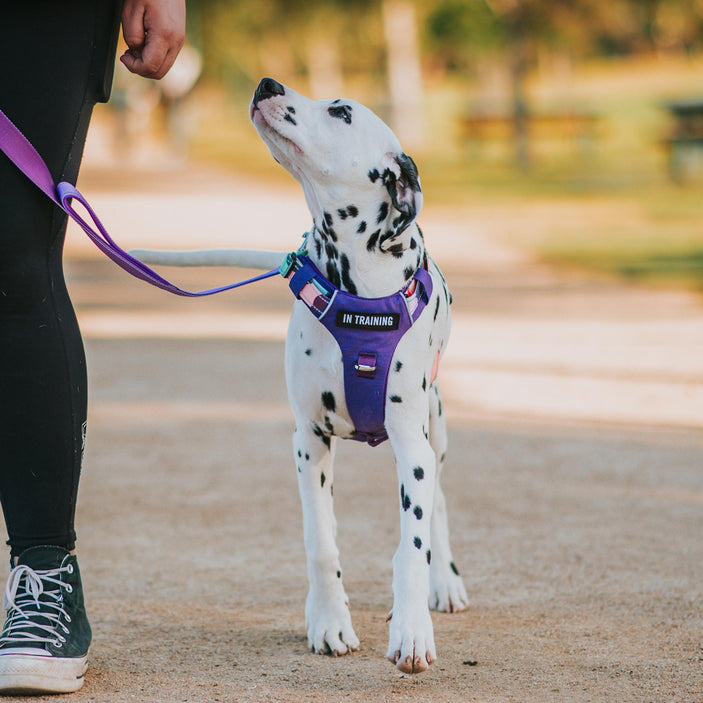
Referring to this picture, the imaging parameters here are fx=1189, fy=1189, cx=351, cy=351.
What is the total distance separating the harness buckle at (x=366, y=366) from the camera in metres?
3.10

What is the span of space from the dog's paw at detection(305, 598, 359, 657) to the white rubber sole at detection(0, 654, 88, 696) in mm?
694

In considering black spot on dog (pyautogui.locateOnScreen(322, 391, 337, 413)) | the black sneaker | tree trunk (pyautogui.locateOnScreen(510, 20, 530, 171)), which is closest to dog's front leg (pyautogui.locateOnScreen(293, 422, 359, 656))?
black spot on dog (pyautogui.locateOnScreen(322, 391, 337, 413))

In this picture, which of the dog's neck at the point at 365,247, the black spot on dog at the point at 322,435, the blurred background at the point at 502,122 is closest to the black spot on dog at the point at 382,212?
the dog's neck at the point at 365,247

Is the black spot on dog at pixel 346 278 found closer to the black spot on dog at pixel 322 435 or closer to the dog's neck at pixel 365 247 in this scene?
the dog's neck at pixel 365 247

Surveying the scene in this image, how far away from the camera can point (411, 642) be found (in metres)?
2.92

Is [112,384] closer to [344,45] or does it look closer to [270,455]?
[270,455]

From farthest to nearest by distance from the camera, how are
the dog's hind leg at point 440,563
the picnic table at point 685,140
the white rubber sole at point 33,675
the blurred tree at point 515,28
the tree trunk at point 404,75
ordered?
the tree trunk at point 404,75, the blurred tree at point 515,28, the picnic table at point 685,140, the dog's hind leg at point 440,563, the white rubber sole at point 33,675

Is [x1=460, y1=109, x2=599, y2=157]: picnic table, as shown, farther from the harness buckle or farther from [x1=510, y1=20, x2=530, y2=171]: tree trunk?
the harness buckle

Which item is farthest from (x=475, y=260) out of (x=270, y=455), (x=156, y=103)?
(x=156, y=103)

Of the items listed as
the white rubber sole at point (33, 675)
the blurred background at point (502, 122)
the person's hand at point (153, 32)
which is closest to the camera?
the white rubber sole at point (33, 675)

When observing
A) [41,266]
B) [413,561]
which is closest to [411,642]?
[413,561]

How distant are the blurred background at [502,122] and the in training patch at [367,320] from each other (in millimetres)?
8639

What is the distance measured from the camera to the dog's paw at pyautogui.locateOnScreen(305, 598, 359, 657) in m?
3.26

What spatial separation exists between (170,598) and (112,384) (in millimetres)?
3554
